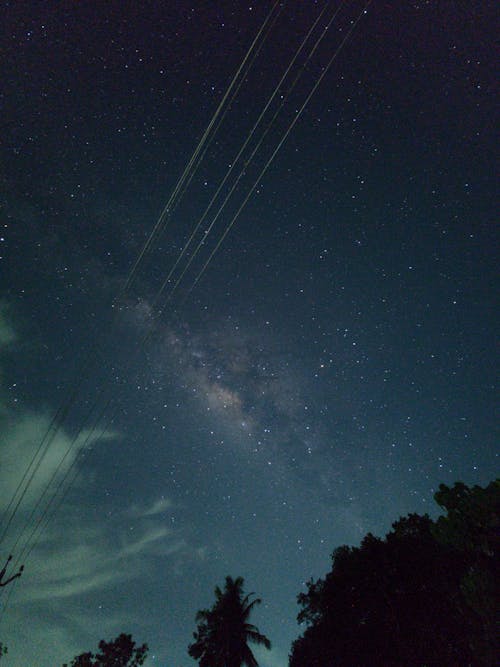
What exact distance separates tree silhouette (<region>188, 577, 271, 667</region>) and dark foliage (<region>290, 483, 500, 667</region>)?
6720 millimetres

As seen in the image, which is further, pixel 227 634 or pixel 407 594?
pixel 227 634

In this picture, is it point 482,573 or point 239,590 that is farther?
point 239,590

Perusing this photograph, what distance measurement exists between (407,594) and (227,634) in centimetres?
1509

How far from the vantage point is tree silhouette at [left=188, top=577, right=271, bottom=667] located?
26812mm

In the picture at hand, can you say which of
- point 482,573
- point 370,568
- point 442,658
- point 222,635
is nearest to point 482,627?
point 482,573

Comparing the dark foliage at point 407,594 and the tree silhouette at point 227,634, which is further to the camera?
the tree silhouette at point 227,634

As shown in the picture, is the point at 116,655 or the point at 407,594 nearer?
the point at 407,594

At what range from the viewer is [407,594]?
18078mm

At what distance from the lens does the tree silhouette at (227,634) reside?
2681cm

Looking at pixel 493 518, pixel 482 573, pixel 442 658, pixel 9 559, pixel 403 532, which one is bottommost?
pixel 442 658

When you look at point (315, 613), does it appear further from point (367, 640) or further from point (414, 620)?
point (414, 620)

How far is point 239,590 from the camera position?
97.1 feet

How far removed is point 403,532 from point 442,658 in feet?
19.0

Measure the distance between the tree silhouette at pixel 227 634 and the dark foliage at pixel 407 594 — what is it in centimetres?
672
